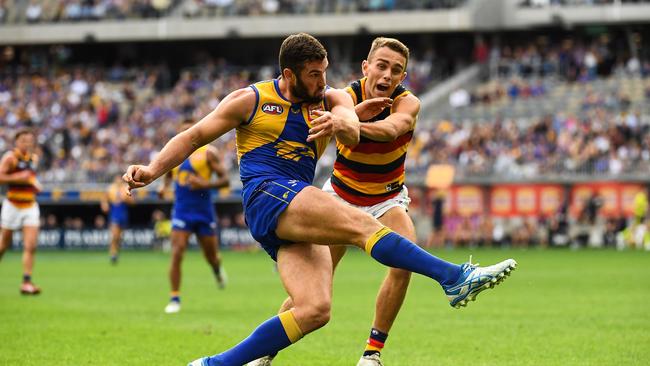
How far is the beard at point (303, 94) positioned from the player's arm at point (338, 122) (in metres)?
0.12

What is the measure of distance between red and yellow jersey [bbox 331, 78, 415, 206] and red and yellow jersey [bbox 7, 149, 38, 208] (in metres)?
10.2

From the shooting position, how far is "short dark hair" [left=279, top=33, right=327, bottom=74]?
7.88 meters

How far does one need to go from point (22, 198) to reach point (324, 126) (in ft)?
40.7

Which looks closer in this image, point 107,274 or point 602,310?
point 602,310

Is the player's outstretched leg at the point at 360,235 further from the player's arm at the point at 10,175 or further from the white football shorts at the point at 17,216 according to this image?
the white football shorts at the point at 17,216

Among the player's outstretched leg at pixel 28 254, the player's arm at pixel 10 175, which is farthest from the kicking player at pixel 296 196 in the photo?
the player's outstretched leg at pixel 28 254

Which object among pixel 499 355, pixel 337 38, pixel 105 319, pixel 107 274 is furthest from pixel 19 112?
pixel 499 355

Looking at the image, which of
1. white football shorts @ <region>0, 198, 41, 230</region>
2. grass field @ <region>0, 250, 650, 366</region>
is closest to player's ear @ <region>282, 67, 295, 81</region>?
grass field @ <region>0, 250, 650, 366</region>

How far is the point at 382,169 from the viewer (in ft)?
31.8

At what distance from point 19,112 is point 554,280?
112ft

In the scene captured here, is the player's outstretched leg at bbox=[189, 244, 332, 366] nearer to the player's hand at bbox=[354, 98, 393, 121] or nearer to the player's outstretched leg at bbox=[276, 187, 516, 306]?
the player's outstretched leg at bbox=[276, 187, 516, 306]

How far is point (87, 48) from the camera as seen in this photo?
196ft

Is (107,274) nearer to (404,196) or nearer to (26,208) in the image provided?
(26,208)

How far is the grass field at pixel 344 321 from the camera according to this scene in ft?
35.5
